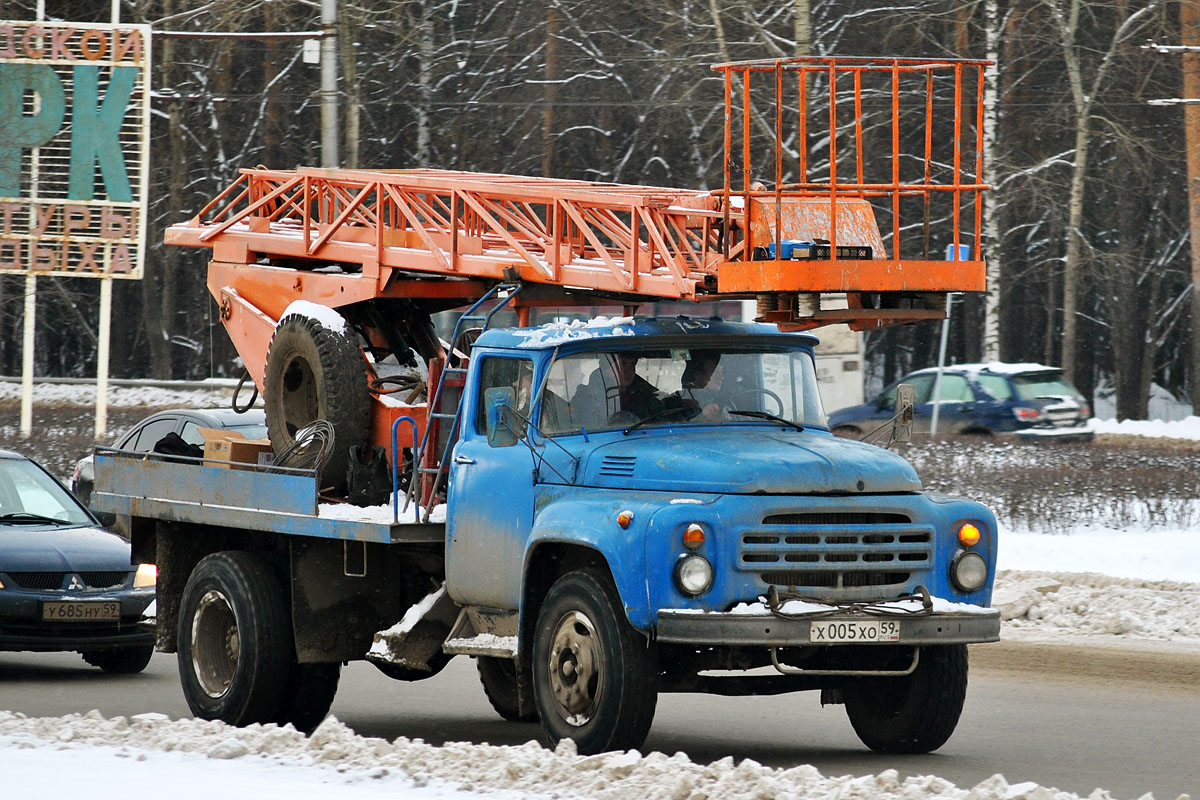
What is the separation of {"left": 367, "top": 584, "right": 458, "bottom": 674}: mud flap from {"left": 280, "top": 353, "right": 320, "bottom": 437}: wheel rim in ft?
5.36

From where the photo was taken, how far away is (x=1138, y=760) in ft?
28.8

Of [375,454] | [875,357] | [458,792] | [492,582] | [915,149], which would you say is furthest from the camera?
[875,357]

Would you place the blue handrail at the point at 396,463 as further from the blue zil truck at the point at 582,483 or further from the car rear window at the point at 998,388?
the car rear window at the point at 998,388

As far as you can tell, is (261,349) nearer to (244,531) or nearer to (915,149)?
(244,531)

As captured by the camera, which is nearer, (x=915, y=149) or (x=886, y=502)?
(x=886, y=502)

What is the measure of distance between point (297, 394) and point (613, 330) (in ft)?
8.85

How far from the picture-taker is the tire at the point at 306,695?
402 inches

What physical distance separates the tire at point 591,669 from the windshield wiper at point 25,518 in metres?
5.73

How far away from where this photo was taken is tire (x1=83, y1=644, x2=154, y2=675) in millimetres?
12641

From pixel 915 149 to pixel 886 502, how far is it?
2905 cm

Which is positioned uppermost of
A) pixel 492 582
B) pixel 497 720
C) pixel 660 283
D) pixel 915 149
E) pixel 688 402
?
pixel 915 149

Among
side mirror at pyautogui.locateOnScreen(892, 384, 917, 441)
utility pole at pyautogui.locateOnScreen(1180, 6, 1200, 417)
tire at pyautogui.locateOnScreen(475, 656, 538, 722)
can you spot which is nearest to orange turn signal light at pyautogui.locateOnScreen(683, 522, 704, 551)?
side mirror at pyautogui.locateOnScreen(892, 384, 917, 441)

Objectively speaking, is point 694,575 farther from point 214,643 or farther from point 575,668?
point 214,643

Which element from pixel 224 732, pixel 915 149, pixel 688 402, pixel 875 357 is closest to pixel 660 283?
pixel 688 402
